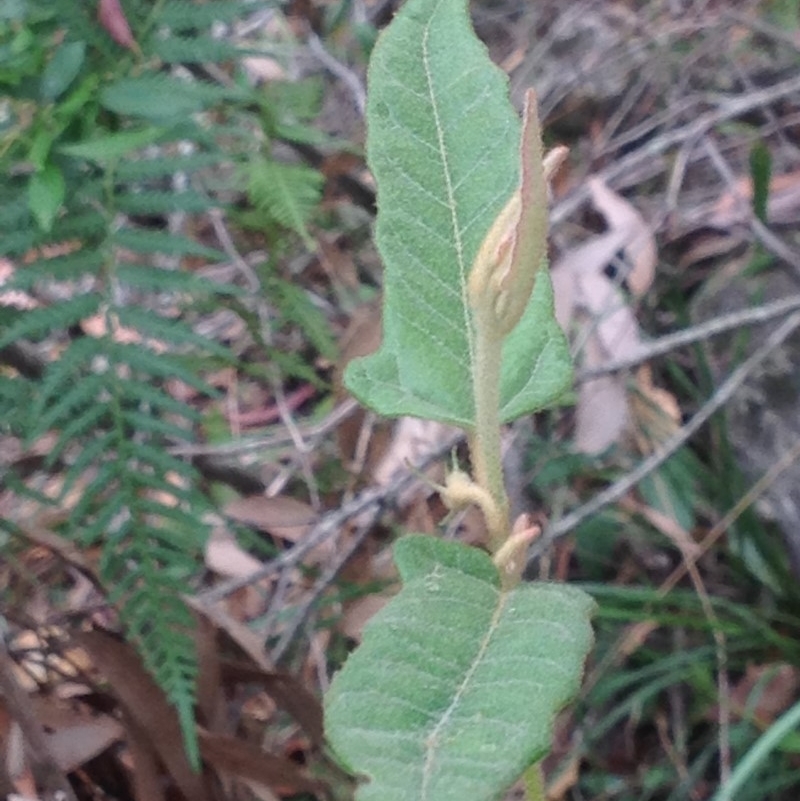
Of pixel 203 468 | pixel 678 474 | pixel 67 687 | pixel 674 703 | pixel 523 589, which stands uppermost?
pixel 523 589

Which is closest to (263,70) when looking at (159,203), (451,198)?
(159,203)

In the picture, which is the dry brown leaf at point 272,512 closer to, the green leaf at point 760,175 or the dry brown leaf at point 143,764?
the dry brown leaf at point 143,764

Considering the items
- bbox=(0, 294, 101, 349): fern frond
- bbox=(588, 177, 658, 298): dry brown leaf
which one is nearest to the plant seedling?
bbox=(0, 294, 101, 349): fern frond

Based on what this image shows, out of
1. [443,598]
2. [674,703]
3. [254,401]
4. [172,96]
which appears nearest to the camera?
[443,598]

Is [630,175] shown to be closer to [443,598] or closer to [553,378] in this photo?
[553,378]

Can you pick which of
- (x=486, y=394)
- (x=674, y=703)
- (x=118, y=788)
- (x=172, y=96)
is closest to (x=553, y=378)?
(x=486, y=394)

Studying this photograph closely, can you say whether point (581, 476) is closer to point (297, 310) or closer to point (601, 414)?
point (601, 414)

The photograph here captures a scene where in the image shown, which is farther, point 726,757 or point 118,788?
point 726,757
